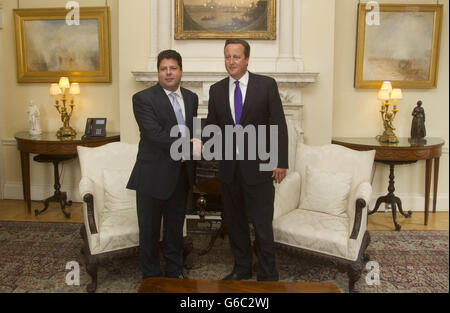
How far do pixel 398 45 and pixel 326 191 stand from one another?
8.73 ft

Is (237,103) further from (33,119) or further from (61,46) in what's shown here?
(61,46)

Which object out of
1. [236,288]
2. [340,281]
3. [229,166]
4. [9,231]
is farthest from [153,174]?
[9,231]

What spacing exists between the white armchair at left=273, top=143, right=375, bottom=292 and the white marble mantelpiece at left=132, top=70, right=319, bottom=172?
934 millimetres

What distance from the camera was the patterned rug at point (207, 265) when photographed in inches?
123

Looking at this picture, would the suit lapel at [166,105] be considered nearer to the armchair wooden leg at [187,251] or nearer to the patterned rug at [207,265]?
the armchair wooden leg at [187,251]

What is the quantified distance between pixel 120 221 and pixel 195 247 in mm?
977

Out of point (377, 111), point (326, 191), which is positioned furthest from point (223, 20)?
point (326, 191)

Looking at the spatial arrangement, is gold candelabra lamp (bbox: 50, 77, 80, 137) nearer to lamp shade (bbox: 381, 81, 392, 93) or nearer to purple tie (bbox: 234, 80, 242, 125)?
purple tie (bbox: 234, 80, 242, 125)

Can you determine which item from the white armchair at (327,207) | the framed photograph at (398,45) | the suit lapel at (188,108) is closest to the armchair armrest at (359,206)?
the white armchair at (327,207)

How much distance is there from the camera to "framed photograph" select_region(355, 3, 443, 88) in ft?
16.4

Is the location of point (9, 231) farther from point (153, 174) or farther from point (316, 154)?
point (316, 154)

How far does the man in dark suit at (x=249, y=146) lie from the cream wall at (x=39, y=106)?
276cm
